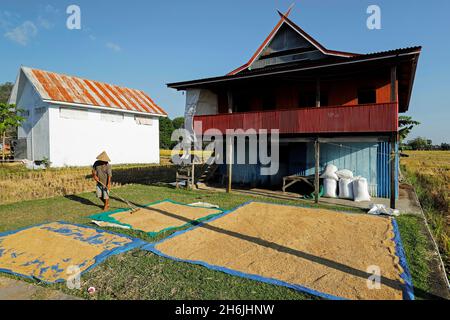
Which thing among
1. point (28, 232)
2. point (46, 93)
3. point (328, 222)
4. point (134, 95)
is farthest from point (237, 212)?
point (134, 95)

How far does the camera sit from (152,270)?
4832mm

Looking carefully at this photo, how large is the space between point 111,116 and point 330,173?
19.2m

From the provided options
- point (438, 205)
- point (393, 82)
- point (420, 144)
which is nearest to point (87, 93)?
point (393, 82)

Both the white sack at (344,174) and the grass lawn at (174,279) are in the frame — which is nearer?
the grass lawn at (174,279)

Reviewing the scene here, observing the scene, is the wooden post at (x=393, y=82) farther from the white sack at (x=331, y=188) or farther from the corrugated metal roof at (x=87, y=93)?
the corrugated metal roof at (x=87, y=93)

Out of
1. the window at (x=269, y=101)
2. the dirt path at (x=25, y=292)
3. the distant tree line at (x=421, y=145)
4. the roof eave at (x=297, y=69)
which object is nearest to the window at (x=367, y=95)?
the roof eave at (x=297, y=69)

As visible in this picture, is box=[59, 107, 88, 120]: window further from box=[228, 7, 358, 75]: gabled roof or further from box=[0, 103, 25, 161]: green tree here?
box=[228, 7, 358, 75]: gabled roof

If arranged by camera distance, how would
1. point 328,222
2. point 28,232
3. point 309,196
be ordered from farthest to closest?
point 309,196, point 328,222, point 28,232

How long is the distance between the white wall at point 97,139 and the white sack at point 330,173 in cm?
1814

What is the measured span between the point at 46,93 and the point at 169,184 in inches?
502

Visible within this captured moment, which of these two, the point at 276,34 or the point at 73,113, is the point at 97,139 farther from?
the point at 276,34

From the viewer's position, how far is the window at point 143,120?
2645 cm

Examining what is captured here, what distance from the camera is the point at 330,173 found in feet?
39.7
